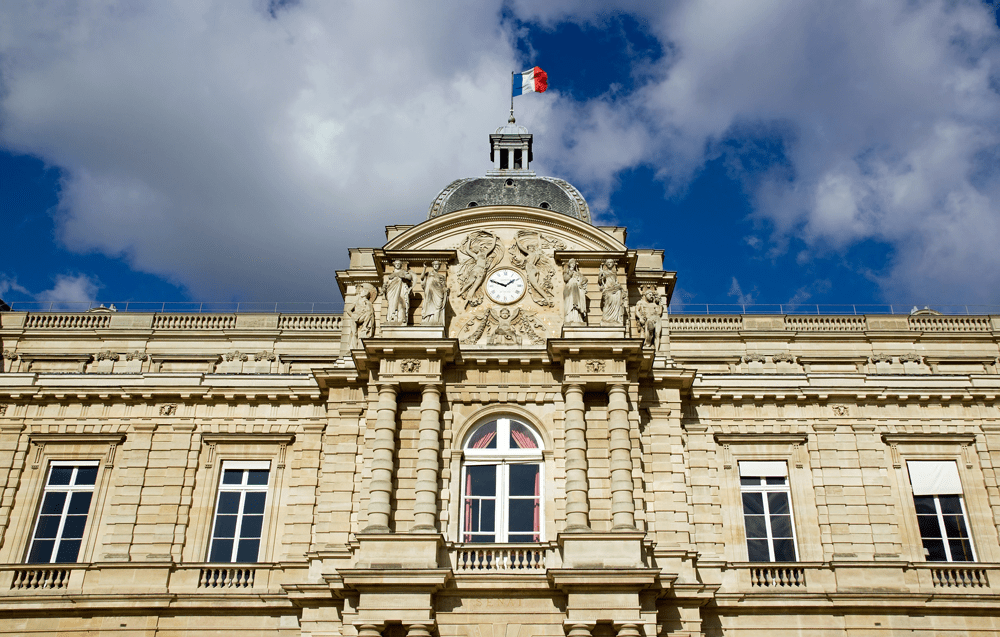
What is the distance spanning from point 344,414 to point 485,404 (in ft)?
12.0

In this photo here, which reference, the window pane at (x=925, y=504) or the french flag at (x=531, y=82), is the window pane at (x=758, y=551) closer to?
the window pane at (x=925, y=504)

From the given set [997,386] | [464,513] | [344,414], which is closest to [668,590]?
[464,513]

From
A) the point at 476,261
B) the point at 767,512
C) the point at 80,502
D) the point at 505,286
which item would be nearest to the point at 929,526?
the point at 767,512

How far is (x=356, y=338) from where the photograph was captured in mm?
24750

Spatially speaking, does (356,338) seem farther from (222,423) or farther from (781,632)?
(781,632)

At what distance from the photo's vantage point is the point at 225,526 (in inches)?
920

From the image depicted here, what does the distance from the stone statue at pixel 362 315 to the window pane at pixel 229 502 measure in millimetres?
4741

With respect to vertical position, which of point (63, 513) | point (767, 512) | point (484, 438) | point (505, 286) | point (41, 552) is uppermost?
point (505, 286)

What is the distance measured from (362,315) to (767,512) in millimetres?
11425

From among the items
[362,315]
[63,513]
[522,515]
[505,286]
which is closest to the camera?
[522,515]

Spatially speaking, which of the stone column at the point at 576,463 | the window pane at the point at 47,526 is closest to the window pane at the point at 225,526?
the window pane at the point at 47,526

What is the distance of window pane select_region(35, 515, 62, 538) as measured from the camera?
23250mm

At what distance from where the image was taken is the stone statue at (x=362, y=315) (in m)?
24.7

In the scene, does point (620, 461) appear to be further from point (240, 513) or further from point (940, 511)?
point (240, 513)
